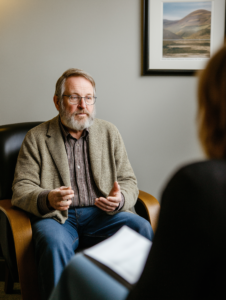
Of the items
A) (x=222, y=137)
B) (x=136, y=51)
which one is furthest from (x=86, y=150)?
(x=222, y=137)

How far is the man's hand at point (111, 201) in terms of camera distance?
4.82 feet

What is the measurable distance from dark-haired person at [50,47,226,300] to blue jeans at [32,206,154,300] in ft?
2.58

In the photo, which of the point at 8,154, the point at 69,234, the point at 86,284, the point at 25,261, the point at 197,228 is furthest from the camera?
the point at 8,154

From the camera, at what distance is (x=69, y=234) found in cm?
143

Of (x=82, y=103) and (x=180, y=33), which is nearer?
(x=82, y=103)

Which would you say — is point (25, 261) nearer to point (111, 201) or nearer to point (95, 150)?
point (111, 201)

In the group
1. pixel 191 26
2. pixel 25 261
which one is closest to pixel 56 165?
pixel 25 261

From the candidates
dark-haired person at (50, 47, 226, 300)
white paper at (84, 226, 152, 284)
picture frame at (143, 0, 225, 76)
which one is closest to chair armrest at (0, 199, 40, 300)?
white paper at (84, 226, 152, 284)

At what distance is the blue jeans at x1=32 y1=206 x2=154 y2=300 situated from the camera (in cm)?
124

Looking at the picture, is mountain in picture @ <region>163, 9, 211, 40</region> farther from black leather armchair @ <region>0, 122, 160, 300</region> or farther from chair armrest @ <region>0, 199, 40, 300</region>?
chair armrest @ <region>0, 199, 40, 300</region>

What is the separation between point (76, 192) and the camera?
161cm

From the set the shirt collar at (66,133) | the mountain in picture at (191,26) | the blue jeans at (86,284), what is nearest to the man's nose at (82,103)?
the shirt collar at (66,133)

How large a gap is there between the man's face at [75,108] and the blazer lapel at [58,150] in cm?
8

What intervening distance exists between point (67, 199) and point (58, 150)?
1.08ft
